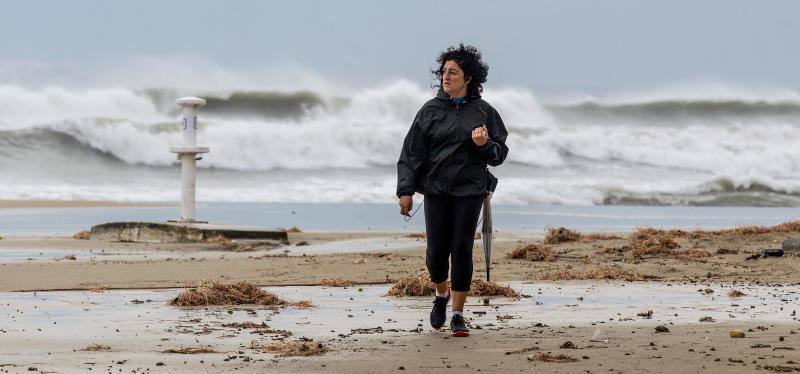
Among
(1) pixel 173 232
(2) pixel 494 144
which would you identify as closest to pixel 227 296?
(2) pixel 494 144

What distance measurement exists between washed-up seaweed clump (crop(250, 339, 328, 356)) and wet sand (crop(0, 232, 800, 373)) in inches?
2.9

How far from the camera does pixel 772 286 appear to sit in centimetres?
1183

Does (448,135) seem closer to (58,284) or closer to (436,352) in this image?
(436,352)

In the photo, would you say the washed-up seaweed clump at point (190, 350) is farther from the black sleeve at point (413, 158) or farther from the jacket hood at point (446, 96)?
the jacket hood at point (446, 96)

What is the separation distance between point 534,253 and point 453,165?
7.39 m

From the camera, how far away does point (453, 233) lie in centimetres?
840

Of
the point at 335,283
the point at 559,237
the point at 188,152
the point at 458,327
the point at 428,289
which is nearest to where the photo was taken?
the point at 458,327

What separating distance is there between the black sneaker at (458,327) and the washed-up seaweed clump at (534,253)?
734cm

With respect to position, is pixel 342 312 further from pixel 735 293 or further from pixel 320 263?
pixel 320 263

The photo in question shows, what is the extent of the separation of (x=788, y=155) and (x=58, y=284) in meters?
62.5

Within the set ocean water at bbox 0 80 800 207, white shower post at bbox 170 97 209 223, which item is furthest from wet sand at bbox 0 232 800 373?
ocean water at bbox 0 80 800 207

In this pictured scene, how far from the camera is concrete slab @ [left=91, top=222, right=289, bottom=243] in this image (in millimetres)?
21141

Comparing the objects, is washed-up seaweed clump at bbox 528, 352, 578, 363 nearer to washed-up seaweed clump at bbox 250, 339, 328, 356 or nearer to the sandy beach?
the sandy beach

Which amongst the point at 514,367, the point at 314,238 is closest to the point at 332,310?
the point at 514,367
